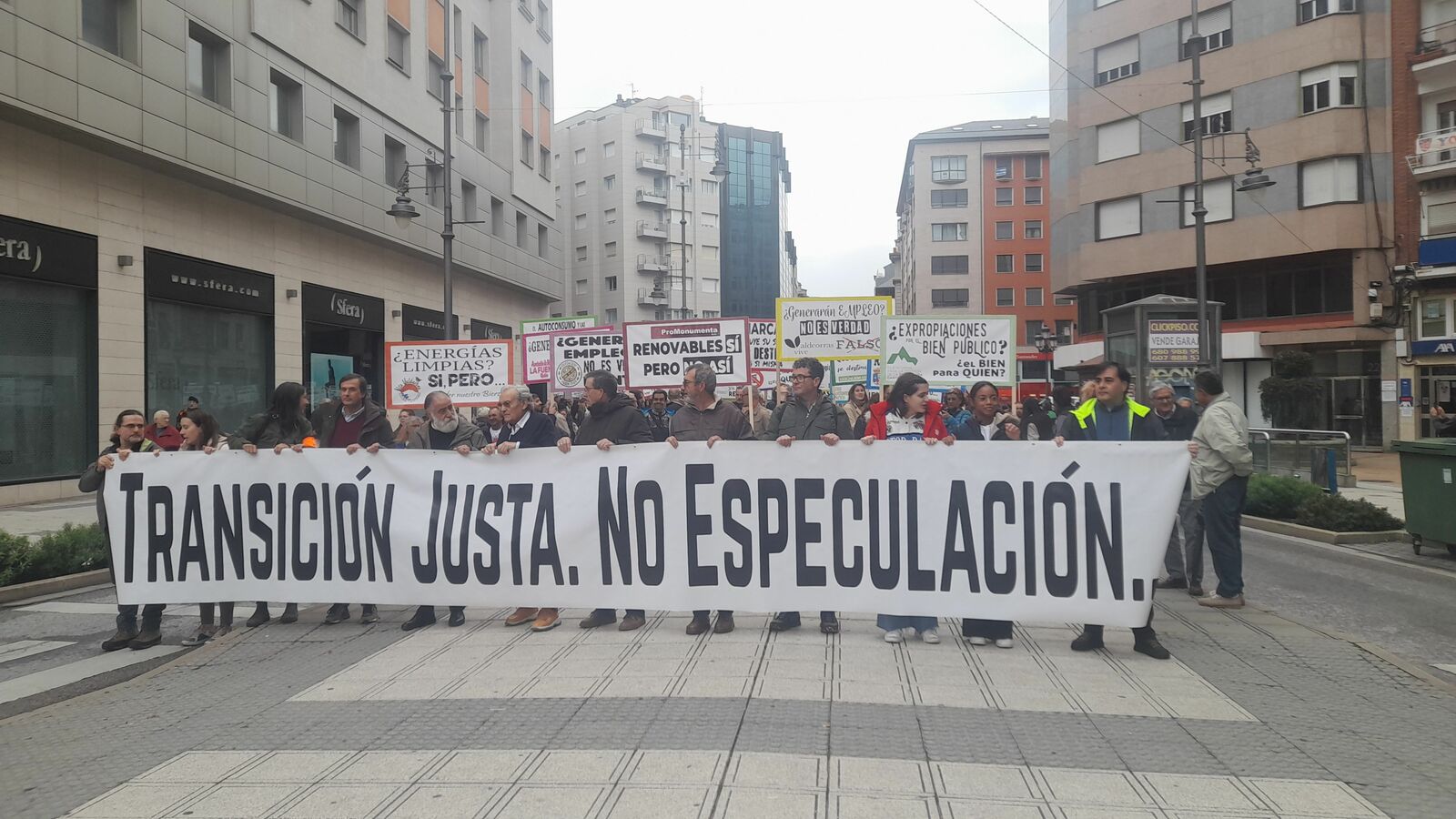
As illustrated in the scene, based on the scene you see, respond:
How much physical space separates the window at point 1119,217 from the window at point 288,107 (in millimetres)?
30184

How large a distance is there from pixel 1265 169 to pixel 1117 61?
8.21 meters

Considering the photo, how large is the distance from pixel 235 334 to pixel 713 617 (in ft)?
56.4

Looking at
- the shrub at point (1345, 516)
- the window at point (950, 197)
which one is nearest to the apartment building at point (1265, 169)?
the shrub at point (1345, 516)

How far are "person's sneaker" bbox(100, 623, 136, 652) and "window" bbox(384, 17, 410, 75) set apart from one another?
74.8ft

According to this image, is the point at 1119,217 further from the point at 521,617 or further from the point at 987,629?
the point at 521,617

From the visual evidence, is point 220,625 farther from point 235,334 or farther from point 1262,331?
point 1262,331

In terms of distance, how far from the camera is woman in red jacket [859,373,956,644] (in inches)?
225

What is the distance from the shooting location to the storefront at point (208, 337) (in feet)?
56.0

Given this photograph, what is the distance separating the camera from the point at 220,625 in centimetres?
653

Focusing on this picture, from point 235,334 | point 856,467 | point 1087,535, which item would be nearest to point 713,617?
point 856,467

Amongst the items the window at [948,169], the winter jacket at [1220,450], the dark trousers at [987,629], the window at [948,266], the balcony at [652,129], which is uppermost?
the balcony at [652,129]

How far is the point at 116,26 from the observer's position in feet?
51.4

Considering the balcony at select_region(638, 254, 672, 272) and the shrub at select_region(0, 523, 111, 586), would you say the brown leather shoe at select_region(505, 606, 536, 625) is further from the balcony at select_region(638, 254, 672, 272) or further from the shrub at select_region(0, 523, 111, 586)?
the balcony at select_region(638, 254, 672, 272)

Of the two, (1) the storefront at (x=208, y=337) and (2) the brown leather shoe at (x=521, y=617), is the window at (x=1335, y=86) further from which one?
(2) the brown leather shoe at (x=521, y=617)
